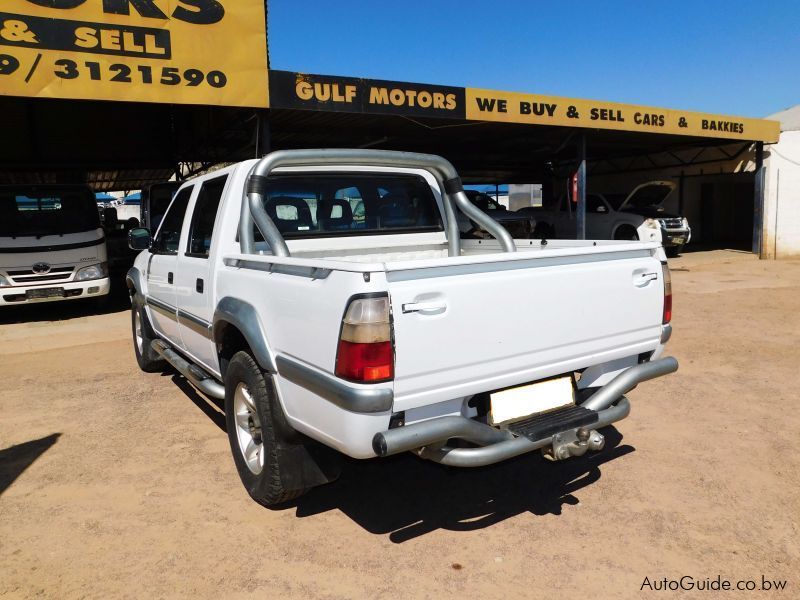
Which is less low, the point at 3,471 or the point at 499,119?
the point at 499,119

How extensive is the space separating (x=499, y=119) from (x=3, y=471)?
10.5m

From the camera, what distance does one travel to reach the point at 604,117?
1364 cm

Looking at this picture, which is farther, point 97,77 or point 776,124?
point 776,124

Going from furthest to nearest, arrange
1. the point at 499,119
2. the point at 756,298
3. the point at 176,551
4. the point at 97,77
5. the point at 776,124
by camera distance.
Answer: the point at 776,124, the point at 499,119, the point at 756,298, the point at 97,77, the point at 176,551

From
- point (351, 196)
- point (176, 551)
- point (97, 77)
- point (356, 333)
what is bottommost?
point (176, 551)

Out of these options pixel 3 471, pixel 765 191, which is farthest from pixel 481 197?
pixel 3 471

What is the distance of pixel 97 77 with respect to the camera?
26.8 feet

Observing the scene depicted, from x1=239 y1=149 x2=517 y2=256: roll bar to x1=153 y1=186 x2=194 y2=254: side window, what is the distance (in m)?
1.18

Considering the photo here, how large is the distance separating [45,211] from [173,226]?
244 inches

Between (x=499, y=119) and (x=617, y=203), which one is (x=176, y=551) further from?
(x=617, y=203)

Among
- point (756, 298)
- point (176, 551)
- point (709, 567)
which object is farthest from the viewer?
point (756, 298)

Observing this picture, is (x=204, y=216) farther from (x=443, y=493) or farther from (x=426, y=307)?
(x=443, y=493)

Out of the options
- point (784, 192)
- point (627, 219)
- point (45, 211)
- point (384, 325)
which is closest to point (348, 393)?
point (384, 325)

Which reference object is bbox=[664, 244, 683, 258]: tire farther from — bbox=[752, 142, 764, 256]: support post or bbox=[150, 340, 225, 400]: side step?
bbox=[150, 340, 225, 400]: side step
